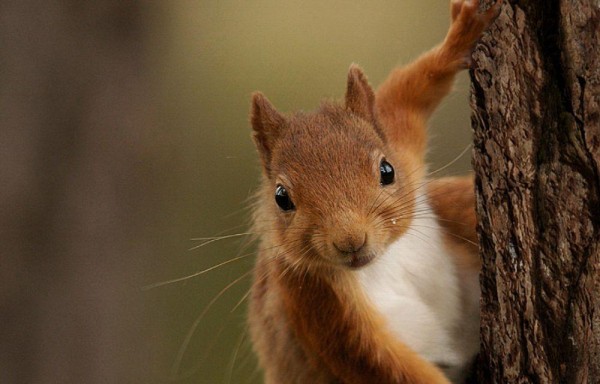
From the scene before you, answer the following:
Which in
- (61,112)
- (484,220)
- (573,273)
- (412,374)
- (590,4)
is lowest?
(412,374)

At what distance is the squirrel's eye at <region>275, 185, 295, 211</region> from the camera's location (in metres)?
2.02

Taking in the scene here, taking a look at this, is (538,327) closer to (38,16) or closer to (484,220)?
(484,220)

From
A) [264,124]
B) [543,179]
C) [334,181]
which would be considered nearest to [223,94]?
[264,124]

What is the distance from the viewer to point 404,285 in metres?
2.18

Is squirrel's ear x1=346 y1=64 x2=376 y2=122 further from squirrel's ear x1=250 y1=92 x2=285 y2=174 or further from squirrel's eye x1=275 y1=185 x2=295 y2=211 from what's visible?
squirrel's eye x1=275 y1=185 x2=295 y2=211

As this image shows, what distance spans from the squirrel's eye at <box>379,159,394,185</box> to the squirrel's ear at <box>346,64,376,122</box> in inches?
7.3

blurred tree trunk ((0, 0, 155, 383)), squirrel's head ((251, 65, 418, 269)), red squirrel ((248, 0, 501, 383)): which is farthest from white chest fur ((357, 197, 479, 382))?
blurred tree trunk ((0, 0, 155, 383))

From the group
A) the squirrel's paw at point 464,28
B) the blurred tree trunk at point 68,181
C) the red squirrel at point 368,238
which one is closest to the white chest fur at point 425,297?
the red squirrel at point 368,238

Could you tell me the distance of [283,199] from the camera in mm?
2031

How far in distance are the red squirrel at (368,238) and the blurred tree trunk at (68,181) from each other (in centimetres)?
72

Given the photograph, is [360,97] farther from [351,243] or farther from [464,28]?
[351,243]

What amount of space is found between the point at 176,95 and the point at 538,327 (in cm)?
305

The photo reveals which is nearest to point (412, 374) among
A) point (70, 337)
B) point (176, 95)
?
point (70, 337)

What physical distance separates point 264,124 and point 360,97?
0.26 metres
